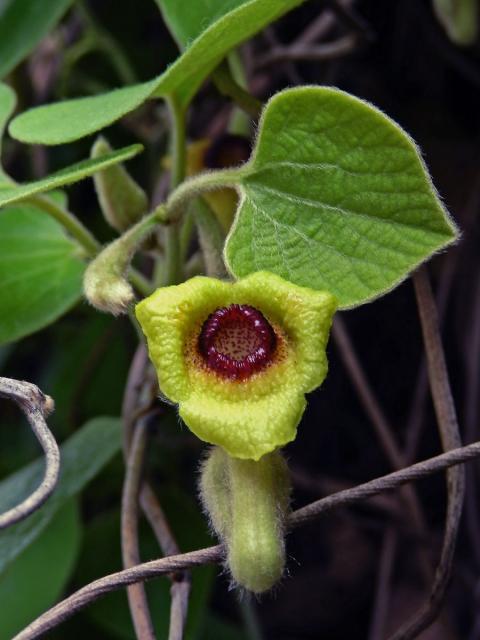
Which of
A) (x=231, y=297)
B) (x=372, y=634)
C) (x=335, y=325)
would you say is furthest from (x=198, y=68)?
(x=372, y=634)

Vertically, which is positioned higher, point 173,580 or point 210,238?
point 210,238

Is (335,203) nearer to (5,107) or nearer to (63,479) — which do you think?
(5,107)

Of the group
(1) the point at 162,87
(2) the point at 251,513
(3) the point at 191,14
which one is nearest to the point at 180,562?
(2) the point at 251,513

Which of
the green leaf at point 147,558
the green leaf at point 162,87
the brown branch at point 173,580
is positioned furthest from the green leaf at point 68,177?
the green leaf at point 147,558

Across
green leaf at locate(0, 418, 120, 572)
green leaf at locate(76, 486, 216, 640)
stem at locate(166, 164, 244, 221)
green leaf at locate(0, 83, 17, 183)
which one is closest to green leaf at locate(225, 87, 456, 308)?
stem at locate(166, 164, 244, 221)

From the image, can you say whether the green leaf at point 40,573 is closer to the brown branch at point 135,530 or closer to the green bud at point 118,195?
the brown branch at point 135,530

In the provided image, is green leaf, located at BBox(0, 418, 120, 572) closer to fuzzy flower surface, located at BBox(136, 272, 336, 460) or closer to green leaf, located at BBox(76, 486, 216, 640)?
green leaf, located at BBox(76, 486, 216, 640)
